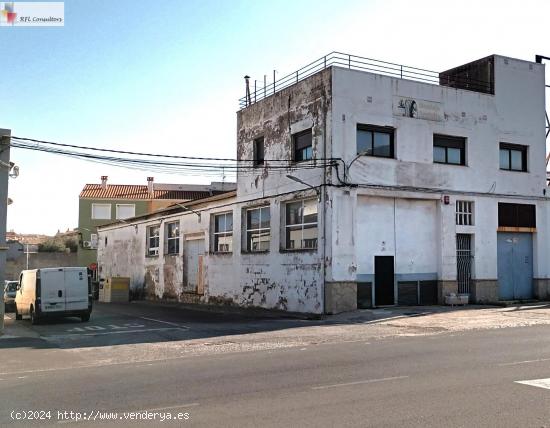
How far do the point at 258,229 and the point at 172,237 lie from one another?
37.4 feet

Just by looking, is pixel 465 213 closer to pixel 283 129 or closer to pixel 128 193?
pixel 283 129

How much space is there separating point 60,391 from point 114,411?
1.83 m

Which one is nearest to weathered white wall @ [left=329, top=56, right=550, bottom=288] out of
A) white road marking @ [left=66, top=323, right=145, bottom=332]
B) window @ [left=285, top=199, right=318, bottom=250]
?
window @ [left=285, top=199, right=318, bottom=250]

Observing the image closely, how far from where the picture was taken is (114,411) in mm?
6984

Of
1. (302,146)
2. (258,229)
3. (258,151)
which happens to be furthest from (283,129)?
(258,229)

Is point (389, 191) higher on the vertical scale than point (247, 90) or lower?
lower

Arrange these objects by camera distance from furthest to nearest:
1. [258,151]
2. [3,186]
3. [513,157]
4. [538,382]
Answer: [258,151], [513,157], [3,186], [538,382]

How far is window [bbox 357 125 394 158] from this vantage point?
74.7ft

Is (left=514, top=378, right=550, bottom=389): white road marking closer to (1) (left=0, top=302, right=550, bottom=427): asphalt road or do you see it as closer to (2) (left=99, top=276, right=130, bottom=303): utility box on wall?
(1) (left=0, top=302, right=550, bottom=427): asphalt road

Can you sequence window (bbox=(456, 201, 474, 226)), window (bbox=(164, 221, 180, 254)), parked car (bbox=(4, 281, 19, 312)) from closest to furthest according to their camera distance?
window (bbox=(456, 201, 474, 226)) < parked car (bbox=(4, 281, 19, 312)) < window (bbox=(164, 221, 180, 254))

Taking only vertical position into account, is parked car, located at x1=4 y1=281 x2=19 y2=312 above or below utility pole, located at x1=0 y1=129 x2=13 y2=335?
below

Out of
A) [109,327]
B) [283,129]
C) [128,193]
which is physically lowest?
[109,327]

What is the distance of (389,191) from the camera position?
2278 centimetres

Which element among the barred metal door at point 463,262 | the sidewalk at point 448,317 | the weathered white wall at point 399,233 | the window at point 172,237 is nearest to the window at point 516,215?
the barred metal door at point 463,262
